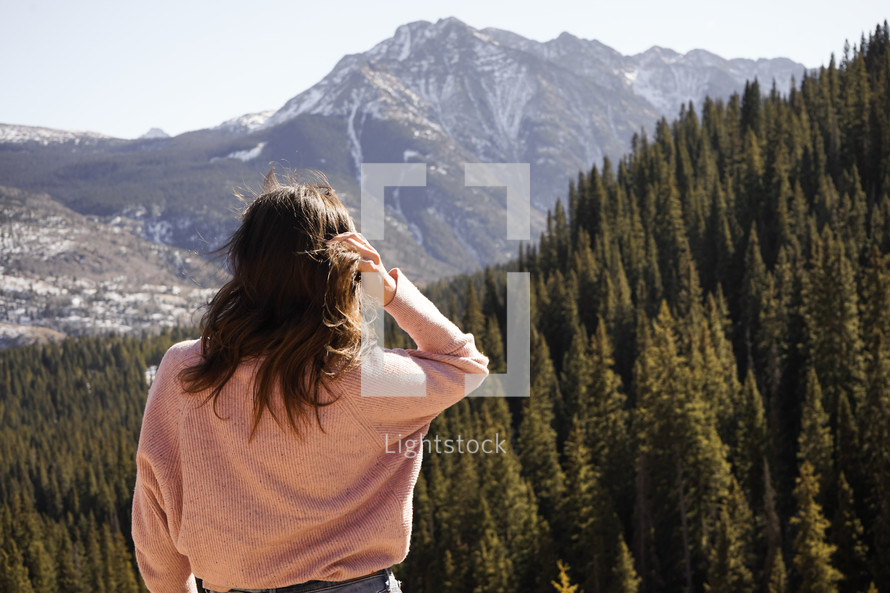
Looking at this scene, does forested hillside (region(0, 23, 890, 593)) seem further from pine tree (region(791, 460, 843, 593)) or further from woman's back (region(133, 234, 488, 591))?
woman's back (region(133, 234, 488, 591))

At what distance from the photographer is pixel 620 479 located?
59344 mm

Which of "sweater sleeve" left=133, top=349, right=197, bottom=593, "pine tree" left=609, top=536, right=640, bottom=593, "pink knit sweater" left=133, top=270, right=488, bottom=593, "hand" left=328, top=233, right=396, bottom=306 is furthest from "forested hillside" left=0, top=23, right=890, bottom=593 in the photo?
"hand" left=328, top=233, right=396, bottom=306

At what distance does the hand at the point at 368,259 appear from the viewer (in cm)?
340

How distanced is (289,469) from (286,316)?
2.07 ft

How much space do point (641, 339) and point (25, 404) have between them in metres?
156

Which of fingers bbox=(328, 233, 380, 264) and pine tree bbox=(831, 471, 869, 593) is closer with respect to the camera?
fingers bbox=(328, 233, 380, 264)

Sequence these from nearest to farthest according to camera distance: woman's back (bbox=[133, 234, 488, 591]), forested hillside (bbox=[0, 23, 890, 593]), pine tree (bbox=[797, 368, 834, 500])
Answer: woman's back (bbox=[133, 234, 488, 591]), forested hillside (bbox=[0, 23, 890, 593]), pine tree (bbox=[797, 368, 834, 500])

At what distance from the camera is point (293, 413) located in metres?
3.35

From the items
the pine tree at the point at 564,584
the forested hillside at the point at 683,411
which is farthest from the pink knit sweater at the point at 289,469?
the forested hillside at the point at 683,411

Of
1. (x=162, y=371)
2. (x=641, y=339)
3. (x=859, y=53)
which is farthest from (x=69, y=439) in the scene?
(x=162, y=371)

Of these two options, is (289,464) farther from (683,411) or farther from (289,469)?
(683,411)

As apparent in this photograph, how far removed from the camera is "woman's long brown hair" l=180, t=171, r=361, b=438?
→ 3.31m

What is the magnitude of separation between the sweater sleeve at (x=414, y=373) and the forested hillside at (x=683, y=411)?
36912mm

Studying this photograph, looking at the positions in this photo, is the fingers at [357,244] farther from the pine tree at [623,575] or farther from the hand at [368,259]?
the pine tree at [623,575]
